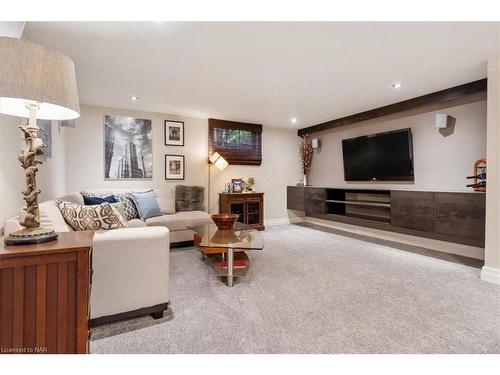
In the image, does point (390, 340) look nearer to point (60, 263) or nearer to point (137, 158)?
point (60, 263)

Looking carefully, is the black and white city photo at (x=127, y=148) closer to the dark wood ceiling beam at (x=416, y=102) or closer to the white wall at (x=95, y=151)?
the white wall at (x=95, y=151)

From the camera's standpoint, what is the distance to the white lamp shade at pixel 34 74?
3.19ft

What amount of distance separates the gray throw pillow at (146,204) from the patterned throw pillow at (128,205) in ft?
0.15

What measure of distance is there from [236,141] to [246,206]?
4.47ft

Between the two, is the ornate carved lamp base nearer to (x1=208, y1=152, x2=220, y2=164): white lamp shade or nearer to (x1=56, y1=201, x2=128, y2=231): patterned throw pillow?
(x1=56, y1=201, x2=128, y2=231): patterned throw pillow

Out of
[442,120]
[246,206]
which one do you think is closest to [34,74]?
[246,206]

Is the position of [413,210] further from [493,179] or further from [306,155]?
[306,155]

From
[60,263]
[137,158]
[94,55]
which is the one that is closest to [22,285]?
[60,263]

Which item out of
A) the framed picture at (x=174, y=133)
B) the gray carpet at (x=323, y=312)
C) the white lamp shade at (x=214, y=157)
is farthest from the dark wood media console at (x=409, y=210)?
the framed picture at (x=174, y=133)

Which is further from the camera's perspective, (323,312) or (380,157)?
(380,157)

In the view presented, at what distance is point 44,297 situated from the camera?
3.45ft

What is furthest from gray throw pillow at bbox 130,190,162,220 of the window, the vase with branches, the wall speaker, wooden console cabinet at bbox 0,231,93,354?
the wall speaker

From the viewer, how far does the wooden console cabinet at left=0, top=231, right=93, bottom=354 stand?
3.31 ft
